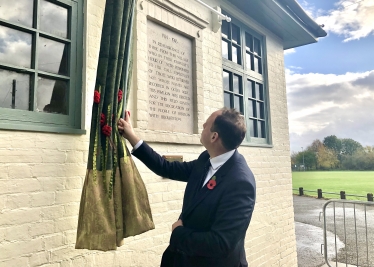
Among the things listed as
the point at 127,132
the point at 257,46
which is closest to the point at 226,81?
the point at 257,46

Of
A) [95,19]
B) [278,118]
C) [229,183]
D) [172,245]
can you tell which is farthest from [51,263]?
[278,118]

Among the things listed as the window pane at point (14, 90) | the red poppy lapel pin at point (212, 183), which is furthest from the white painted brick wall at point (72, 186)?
the red poppy lapel pin at point (212, 183)

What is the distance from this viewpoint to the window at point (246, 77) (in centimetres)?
462

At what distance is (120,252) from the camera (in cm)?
263

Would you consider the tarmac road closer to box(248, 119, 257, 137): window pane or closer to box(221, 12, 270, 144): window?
box(248, 119, 257, 137): window pane

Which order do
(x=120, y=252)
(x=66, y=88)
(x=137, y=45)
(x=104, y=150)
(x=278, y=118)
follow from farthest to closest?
(x=278, y=118), (x=137, y=45), (x=120, y=252), (x=66, y=88), (x=104, y=150)

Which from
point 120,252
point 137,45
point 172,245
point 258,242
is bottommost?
point 258,242

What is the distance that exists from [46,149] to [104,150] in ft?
1.32

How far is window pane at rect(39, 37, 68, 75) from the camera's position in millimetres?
2312

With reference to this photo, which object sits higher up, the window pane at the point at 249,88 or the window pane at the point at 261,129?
the window pane at the point at 249,88

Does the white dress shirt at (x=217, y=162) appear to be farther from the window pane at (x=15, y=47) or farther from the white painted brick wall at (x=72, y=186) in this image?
the window pane at (x=15, y=47)

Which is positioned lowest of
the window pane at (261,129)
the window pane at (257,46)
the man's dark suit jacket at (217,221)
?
the man's dark suit jacket at (217,221)

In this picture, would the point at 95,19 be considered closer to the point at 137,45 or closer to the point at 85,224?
the point at 137,45

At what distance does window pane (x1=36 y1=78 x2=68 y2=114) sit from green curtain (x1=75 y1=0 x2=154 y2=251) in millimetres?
316
